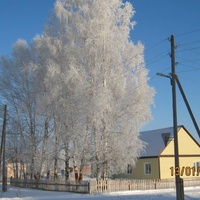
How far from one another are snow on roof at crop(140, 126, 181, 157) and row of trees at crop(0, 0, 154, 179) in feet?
30.2

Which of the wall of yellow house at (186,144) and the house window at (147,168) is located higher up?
the wall of yellow house at (186,144)

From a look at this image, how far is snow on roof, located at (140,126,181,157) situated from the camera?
35.6 m

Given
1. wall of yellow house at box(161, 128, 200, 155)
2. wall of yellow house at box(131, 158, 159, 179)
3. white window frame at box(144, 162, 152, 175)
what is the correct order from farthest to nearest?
wall of yellow house at box(161, 128, 200, 155), white window frame at box(144, 162, 152, 175), wall of yellow house at box(131, 158, 159, 179)

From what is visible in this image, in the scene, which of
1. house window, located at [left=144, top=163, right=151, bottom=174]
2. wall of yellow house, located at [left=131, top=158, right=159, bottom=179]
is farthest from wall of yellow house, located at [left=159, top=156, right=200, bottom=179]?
house window, located at [left=144, top=163, right=151, bottom=174]

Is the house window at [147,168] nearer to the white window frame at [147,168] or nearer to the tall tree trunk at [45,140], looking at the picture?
the white window frame at [147,168]

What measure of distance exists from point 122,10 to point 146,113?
8.87m

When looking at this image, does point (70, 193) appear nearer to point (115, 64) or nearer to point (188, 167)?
point (115, 64)

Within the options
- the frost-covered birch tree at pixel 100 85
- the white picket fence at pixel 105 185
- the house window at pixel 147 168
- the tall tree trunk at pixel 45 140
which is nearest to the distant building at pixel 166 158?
the house window at pixel 147 168

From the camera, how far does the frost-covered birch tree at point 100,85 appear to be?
25.3 meters

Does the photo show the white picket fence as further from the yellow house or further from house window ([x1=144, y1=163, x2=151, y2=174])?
house window ([x1=144, y1=163, x2=151, y2=174])

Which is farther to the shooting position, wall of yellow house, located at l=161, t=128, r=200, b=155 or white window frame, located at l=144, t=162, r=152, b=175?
wall of yellow house, located at l=161, t=128, r=200, b=155

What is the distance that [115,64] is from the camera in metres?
26.8

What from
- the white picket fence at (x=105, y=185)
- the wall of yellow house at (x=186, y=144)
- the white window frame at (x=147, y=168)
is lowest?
the white picket fence at (x=105, y=185)

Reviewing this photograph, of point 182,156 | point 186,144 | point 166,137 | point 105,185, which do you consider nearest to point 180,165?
point 182,156
